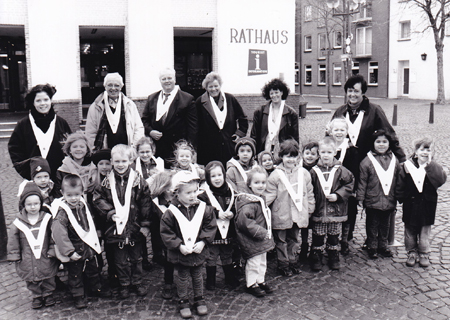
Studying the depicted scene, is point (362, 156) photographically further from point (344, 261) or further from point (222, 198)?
point (222, 198)

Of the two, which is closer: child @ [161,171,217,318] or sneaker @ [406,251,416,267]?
child @ [161,171,217,318]

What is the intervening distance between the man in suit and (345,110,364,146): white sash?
191 cm

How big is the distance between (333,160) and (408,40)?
3395 cm

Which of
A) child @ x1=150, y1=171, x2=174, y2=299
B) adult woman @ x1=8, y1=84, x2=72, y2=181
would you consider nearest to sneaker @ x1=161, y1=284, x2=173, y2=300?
child @ x1=150, y1=171, x2=174, y2=299

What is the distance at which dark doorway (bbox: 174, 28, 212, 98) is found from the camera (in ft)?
70.0

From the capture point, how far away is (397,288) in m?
4.56

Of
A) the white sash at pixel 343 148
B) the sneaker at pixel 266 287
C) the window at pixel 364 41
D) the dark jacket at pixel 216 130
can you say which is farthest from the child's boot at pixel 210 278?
the window at pixel 364 41

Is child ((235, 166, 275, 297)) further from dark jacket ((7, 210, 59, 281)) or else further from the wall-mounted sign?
the wall-mounted sign

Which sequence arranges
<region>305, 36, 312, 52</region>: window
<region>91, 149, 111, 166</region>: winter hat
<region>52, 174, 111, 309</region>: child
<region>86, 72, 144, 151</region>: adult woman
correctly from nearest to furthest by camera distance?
<region>52, 174, 111, 309</region>: child → <region>91, 149, 111, 166</region>: winter hat → <region>86, 72, 144, 151</region>: adult woman → <region>305, 36, 312, 52</region>: window

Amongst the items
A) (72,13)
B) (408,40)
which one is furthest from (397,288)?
(408,40)

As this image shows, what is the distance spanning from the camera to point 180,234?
4137 mm

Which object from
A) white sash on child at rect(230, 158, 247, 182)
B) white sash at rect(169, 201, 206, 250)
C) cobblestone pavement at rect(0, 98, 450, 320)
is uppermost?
white sash on child at rect(230, 158, 247, 182)

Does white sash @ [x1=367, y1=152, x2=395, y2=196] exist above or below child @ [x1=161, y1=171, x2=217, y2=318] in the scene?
above

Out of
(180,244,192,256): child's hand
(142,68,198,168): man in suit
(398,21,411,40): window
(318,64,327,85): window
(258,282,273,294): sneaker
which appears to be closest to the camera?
(180,244,192,256): child's hand
